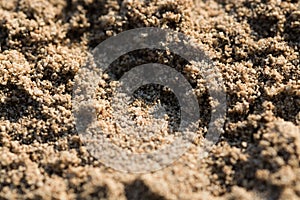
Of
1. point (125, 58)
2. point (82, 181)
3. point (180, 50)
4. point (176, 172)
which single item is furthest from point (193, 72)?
point (82, 181)

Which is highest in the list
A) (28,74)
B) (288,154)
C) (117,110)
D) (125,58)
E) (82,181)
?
(125,58)

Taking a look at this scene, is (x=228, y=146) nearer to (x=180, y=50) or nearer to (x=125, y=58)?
(x=180, y=50)

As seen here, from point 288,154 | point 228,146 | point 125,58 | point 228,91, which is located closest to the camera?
point 288,154

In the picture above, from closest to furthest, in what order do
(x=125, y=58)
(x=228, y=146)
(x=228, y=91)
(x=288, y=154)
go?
(x=288, y=154) < (x=228, y=146) < (x=228, y=91) < (x=125, y=58)

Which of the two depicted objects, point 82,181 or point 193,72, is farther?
point 193,72

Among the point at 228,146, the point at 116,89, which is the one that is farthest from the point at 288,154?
the point at 116,89

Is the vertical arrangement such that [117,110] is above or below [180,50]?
below

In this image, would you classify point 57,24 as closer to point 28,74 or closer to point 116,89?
point 28,74
